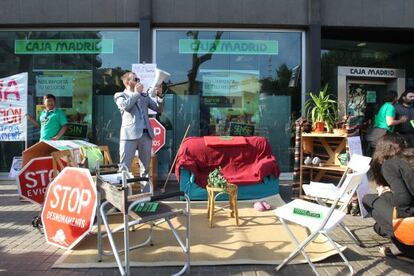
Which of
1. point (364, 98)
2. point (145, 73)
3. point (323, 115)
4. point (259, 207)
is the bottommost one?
point (259, 207)

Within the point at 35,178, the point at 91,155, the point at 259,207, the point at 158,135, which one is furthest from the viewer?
the point at 158,135

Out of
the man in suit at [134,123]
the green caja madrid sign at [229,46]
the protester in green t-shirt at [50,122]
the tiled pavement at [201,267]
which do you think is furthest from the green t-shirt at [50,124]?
the green caja madrid sign at [229,46]

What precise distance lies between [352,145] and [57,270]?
4.27m

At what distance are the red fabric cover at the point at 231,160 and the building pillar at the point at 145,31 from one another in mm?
2399

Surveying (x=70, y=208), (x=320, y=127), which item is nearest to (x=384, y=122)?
(x=320, y=127)

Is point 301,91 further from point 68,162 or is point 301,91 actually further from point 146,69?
point 68,162

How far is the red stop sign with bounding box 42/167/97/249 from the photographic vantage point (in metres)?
4.20

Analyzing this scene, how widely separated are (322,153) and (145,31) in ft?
12.7

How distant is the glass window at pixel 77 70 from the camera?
8.74m

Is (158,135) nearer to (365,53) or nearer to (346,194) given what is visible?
(346,194)

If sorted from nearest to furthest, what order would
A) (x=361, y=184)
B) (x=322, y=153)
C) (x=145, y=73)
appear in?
1. (x=361, y=184)
2. (x=322, y=153)
3. (x=145, y=73)

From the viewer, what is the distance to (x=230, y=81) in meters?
8.77

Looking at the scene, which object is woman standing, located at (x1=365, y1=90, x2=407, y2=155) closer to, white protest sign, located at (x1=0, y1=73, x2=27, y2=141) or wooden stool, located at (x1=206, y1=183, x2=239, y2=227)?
wooden stool, located at (x1=206, y1=183, x2=239, y2=227)

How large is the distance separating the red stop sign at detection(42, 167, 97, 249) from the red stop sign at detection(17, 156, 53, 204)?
34.5 inches
